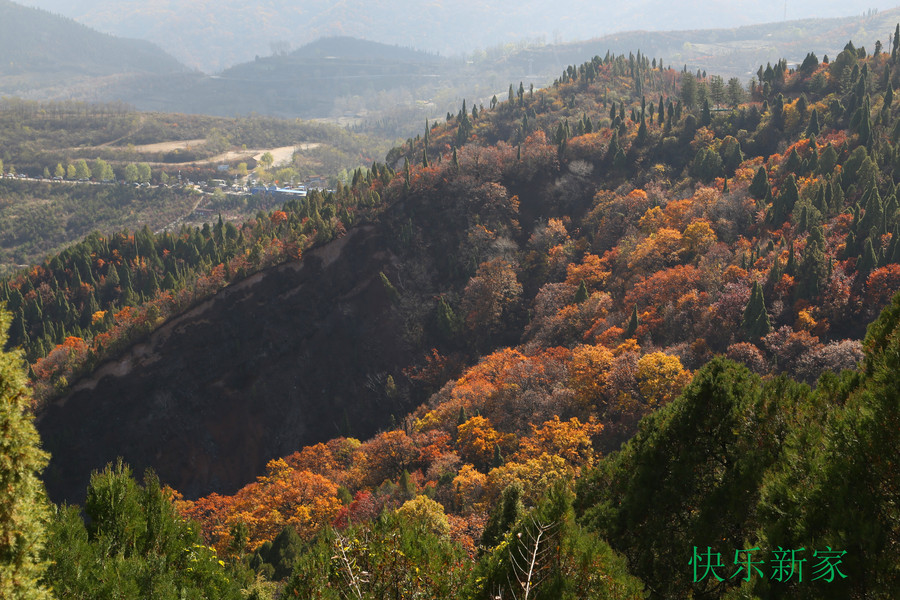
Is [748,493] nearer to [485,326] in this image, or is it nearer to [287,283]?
[485,326]

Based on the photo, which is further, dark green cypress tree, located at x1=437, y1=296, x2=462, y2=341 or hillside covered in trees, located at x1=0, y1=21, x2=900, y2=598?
dark green cypress tree, located at x1=437, y1=296, x2=462, y2=341

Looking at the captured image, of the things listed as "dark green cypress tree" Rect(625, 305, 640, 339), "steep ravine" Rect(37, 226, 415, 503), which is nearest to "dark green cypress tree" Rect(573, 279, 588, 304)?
"dark green cypress tree" Rect(625, 305, 640, 339)

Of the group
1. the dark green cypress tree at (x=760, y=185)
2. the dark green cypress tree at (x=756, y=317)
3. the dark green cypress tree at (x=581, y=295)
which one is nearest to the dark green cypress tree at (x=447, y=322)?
the dark green cypress tree at (x=581, y=295)

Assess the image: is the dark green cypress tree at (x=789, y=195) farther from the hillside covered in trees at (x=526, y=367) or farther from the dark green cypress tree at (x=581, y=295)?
the dark green cypress tree at (x=581, y=295)

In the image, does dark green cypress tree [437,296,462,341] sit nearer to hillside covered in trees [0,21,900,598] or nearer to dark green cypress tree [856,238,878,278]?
hillside covered in trees [0,21,900,598]

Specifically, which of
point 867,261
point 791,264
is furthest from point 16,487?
point 867,261
